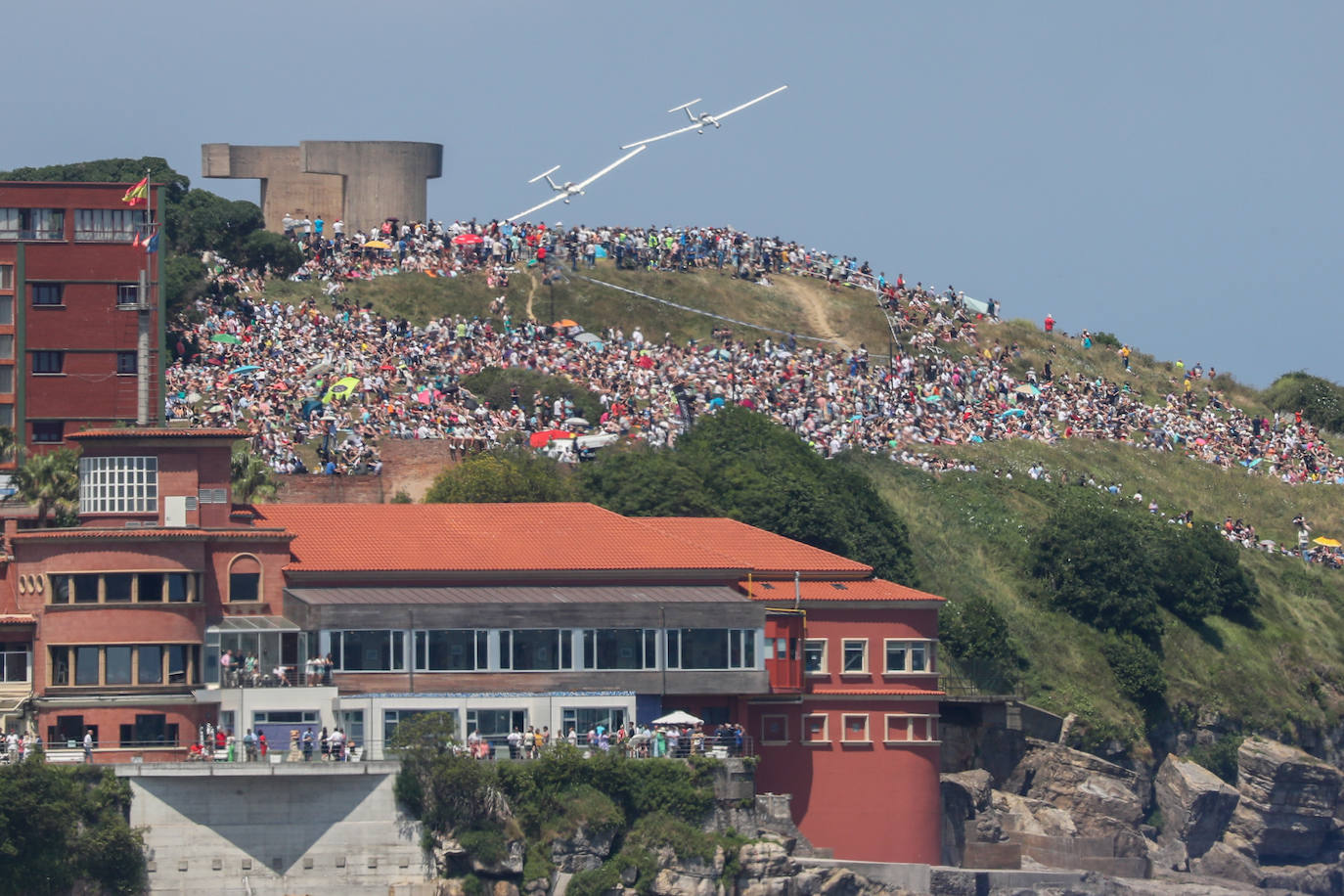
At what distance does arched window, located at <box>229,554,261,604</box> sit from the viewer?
9688 centimetres

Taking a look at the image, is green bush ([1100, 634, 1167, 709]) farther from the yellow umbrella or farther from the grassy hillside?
the yellow umbrella

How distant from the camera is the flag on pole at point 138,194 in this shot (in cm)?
11231

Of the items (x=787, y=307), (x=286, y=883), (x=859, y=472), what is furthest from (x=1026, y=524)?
(x=286, y=883)

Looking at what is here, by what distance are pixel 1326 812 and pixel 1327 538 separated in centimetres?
2145

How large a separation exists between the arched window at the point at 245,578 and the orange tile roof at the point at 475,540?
111 centimetres

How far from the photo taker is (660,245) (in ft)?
501

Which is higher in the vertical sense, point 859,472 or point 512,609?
point 859,472

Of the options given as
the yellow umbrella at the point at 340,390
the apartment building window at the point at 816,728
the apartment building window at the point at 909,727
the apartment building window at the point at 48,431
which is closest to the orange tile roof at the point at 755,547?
the apartment building window at the point at 816,728

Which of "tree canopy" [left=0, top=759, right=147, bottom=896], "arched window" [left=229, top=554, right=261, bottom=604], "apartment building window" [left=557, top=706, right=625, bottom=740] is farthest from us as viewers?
"arched window" [left=229, top=554, right=261, bottom=604]

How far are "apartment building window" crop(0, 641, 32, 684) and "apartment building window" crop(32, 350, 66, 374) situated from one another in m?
23.9

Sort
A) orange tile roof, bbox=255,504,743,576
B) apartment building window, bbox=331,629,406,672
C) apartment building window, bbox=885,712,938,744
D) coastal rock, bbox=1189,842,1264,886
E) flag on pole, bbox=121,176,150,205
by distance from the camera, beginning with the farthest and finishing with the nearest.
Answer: coastal rock, bbox=1189,842,1264,886 → flag on pole, bbox=121,176,150,205 → apartment building window, bbox=885,712,938,744 → orange tile roof, bbox=255,504,743,576 → apartment building window, bbox=331,629,406,672

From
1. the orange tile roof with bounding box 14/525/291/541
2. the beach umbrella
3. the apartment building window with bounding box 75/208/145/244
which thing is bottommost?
the beach umbrella

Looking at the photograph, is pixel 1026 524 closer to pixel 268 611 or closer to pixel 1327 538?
pixel 1327 538

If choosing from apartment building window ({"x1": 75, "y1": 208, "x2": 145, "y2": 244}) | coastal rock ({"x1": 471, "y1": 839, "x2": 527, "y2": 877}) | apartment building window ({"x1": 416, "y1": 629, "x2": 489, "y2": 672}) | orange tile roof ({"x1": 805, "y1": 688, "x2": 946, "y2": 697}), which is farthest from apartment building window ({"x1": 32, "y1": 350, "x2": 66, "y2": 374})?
coastal rock ({"x1": 471, "y1": 839, "x2": 527, "y2": 877})
